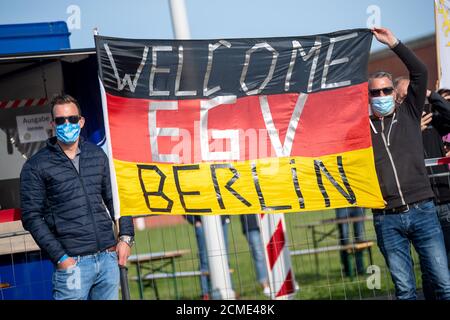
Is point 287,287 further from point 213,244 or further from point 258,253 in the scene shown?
point 258,253

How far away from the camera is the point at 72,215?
261 inches

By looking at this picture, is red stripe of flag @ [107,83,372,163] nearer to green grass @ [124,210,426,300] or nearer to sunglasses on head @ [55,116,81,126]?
sunglasses on head @ [55,116,81,126]

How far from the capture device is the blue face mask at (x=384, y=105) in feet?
24.3

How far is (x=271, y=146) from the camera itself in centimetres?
766

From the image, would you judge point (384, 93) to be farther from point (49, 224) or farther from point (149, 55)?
point (49, 224)

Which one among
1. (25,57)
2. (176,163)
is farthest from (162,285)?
(176,163)

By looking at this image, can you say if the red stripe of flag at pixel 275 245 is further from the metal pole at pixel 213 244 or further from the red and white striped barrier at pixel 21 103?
the red and white striped barrier at pixel 21 103

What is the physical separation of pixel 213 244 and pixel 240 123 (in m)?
3.27

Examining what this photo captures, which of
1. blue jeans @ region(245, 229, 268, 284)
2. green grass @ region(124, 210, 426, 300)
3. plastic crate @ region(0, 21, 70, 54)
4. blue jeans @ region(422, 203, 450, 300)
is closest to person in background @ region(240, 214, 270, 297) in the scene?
blue jeans @ region(245, 229, 268, 284)

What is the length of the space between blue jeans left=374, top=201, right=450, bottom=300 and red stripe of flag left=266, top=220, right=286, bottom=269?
293cm

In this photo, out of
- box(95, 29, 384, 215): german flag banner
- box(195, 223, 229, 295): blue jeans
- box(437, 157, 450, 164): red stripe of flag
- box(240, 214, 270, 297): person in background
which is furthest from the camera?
box(240, 214, 270, 297): person in background

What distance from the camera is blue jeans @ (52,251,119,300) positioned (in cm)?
656

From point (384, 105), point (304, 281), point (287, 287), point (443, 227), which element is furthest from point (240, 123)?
point (304, 281)
